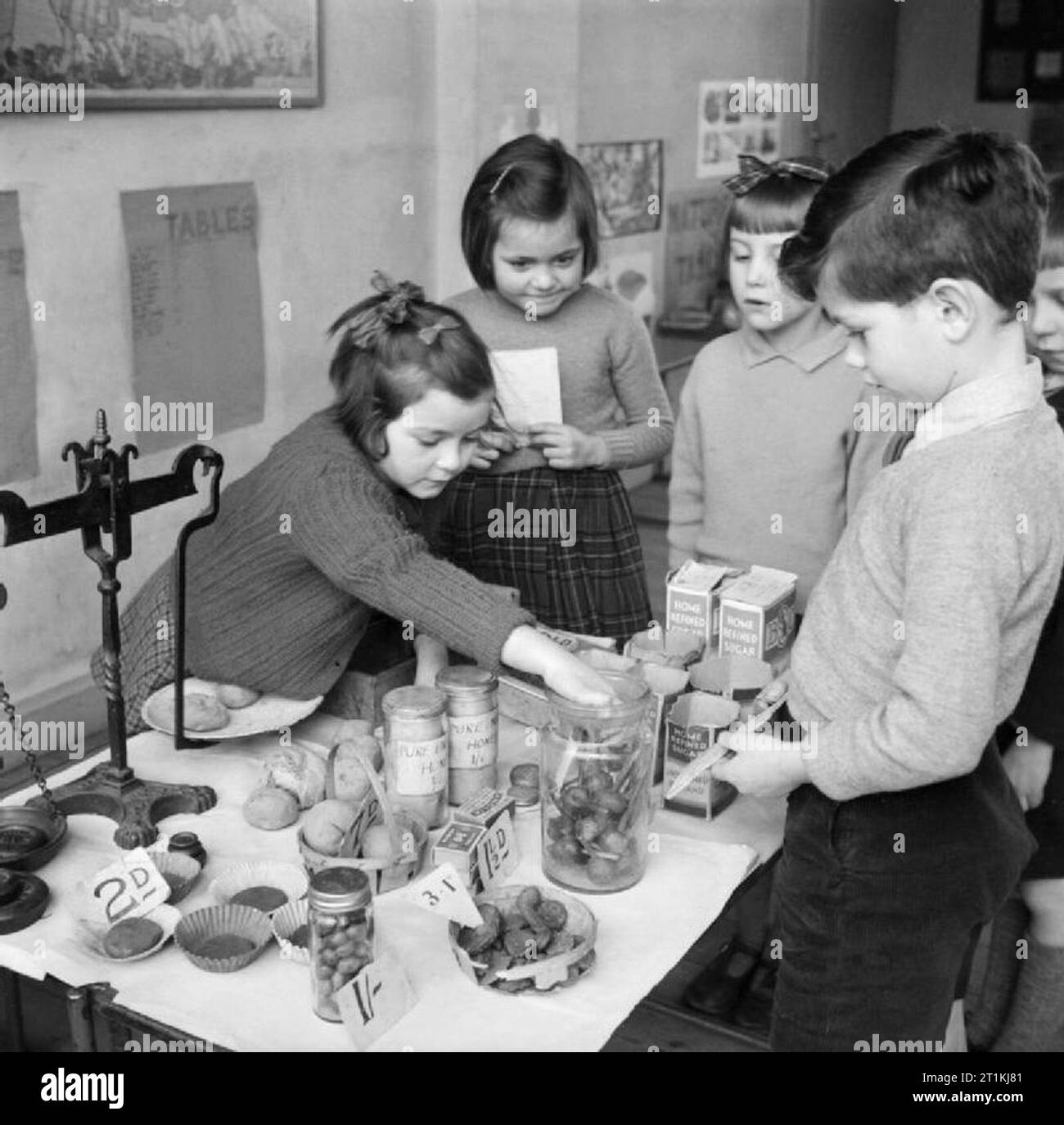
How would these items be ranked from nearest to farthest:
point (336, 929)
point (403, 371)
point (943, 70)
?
1. point (336, 929)
2. point (403, 371)
3. point (943, 70)

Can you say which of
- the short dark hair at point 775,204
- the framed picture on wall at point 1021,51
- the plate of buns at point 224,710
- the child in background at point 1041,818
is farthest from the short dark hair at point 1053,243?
the framed picture on wall at point 1021,51

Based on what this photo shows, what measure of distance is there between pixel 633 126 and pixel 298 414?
81.9 inches

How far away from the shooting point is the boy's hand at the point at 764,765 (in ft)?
4.57

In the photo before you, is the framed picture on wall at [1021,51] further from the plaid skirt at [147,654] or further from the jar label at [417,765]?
the jar label at [417,765]

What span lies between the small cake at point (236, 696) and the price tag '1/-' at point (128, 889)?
0.43 meters

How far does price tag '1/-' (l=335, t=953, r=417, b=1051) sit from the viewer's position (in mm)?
1207

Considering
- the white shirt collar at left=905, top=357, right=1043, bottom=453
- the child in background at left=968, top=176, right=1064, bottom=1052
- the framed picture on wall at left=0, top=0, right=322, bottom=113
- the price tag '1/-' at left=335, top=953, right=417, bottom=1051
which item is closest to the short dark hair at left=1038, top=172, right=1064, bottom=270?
the child in background at left=968, top=176, right=1064, bottom=1052

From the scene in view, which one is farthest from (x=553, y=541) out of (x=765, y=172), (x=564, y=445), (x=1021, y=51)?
(x=1021, y=51)

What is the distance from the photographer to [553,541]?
102 inches

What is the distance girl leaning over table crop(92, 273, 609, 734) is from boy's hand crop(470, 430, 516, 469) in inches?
21.8

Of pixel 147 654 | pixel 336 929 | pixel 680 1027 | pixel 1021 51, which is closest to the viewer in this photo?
pixel 336 929

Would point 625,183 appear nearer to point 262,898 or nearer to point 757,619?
point 757,619

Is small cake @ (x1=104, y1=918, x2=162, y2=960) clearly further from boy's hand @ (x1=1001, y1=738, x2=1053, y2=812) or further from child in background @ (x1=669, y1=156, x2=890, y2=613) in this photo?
child in background @ (x1=669, y1=156, x2=890, y2=613)

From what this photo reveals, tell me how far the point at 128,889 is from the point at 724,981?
1.21 meters
